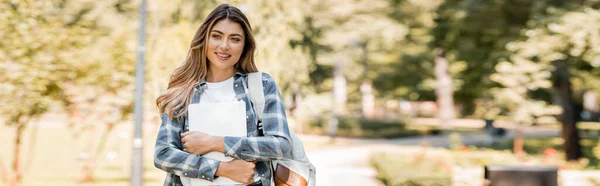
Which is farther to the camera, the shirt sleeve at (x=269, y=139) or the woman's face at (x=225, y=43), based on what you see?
the woman's face at (x=225, y=43)

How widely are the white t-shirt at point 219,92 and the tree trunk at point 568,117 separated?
799 inches

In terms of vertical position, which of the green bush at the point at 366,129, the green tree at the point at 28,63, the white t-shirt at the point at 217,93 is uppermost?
the green tree at the point at 28,63

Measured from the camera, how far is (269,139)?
A: 2.31 meters

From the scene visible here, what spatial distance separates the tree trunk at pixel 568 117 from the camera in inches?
873

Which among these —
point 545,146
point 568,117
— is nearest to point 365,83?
point 545,146

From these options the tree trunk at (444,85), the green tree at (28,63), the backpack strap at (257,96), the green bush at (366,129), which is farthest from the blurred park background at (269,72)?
the backpack strap at (257,96)

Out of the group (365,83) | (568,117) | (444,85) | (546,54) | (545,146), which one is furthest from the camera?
(365,83)

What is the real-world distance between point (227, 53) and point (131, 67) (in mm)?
12364

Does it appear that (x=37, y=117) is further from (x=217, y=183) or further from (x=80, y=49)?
(x=217, y=183)

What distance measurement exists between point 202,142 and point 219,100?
0.18 metres

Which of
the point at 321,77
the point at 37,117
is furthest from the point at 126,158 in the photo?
the point at 321,77

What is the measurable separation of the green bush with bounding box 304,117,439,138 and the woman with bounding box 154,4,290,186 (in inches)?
1393

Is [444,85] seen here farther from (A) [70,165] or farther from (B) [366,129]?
(A) [70,165]

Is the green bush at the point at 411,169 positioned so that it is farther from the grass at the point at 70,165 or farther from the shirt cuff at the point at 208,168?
the shirt cuff at the point at 208,168
